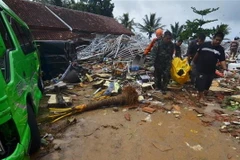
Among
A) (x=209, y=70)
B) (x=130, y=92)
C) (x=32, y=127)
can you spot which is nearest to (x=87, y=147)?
(x=32, y=127)

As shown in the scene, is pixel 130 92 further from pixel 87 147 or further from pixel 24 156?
pixel 24 156

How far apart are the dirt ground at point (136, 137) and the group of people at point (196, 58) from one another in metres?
0.94

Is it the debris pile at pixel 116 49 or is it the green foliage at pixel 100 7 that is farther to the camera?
the green foliage at pixel 100 7

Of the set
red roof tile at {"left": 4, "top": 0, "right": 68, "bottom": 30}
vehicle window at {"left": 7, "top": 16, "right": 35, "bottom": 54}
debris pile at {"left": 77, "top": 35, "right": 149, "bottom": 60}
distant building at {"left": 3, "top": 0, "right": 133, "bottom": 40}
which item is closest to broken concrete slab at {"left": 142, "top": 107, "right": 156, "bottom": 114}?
vehicle window at {"left": 7, "top": 16, "right": 35, "bottom": 54}

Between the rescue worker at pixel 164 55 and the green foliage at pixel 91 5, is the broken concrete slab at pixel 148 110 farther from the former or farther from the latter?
the green foliage at pixel 91 5

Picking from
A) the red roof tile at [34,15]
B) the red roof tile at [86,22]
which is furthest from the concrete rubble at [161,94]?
the red roof tile at [86,22]

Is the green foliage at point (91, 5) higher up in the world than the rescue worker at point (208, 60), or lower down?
higher up

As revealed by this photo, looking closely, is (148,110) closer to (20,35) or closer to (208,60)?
(208,60)

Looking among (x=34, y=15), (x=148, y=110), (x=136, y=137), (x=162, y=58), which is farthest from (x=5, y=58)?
(x=34, y=15)

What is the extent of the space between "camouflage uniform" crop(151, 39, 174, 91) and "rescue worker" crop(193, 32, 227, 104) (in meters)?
0.74

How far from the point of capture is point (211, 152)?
3209 mm

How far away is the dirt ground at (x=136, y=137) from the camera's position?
3111 mm

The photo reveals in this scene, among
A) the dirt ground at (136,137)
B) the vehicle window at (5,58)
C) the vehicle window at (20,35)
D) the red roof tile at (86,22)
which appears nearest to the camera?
the vehicle window at (5,58)

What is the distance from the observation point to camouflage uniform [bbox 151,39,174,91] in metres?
5.83
